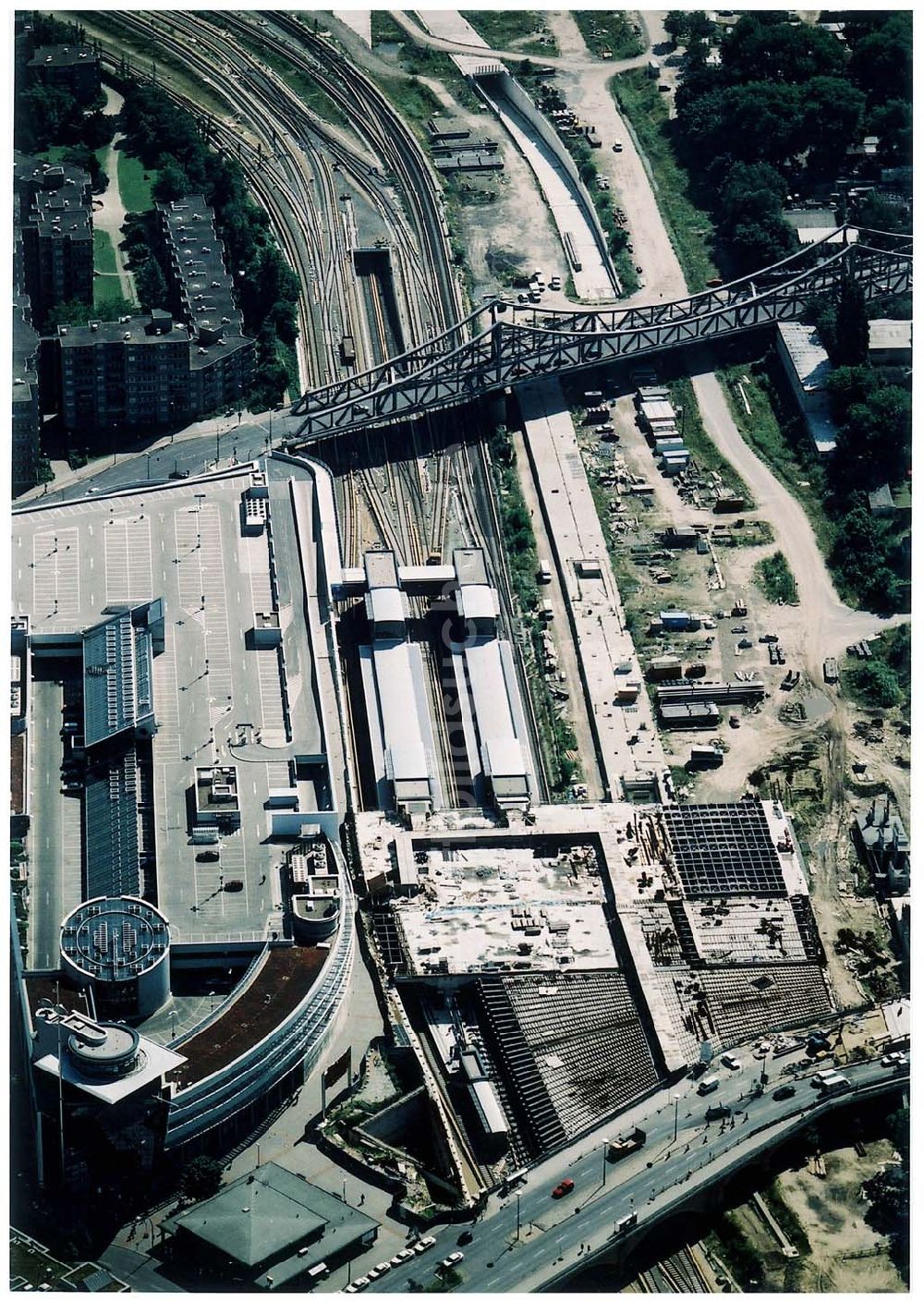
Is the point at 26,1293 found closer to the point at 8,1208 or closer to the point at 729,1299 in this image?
the point at 8,1208

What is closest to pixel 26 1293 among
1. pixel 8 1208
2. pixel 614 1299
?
pixel 8 1208

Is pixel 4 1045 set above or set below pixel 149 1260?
above

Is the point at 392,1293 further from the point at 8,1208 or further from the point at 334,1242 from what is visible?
the point at 8,1208

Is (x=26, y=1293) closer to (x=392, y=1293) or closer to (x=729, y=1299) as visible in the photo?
(x=392, y=1293)

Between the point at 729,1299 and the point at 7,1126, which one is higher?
the point at 7,1126

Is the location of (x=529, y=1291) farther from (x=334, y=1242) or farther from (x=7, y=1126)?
(x=7, y=1126)

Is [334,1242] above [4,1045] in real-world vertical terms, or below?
below

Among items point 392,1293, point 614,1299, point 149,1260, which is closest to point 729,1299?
point 614,1299

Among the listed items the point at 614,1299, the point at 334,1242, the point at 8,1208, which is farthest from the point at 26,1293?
the point at 614,1299
